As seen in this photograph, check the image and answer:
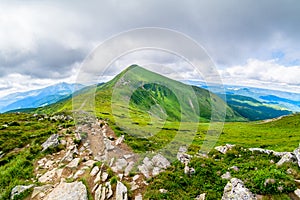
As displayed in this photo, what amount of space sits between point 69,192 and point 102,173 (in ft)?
8.39

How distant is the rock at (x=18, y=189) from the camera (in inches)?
607

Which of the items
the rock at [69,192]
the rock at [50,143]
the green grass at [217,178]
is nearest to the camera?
the green grass at [217,178]

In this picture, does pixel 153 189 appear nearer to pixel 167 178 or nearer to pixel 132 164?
pixel 167 178

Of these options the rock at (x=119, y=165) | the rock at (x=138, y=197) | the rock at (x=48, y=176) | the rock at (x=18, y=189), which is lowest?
the rock at (x=18, y=189)

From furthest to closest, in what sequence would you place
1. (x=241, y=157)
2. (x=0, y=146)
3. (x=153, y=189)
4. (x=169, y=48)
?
(x=0, y=146)
(x=169, y=48)
(x=241, y=157)
(x=153, y=189)

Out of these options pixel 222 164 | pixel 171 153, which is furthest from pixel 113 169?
pixel 222 164

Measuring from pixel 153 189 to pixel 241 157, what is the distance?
8.49 m

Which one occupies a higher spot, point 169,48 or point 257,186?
point 169,48

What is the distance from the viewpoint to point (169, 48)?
19.7 m

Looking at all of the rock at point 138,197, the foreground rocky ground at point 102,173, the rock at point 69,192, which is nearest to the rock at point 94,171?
the foreground rocky ground at point 102,173

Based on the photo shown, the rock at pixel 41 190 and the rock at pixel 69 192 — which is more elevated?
the rock at pixel 69 192

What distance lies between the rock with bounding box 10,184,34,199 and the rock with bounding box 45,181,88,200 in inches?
94.7

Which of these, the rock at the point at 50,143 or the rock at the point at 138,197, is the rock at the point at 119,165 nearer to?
the rock at the point at 138,197

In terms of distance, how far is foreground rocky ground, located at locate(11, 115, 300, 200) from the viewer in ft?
44.4
